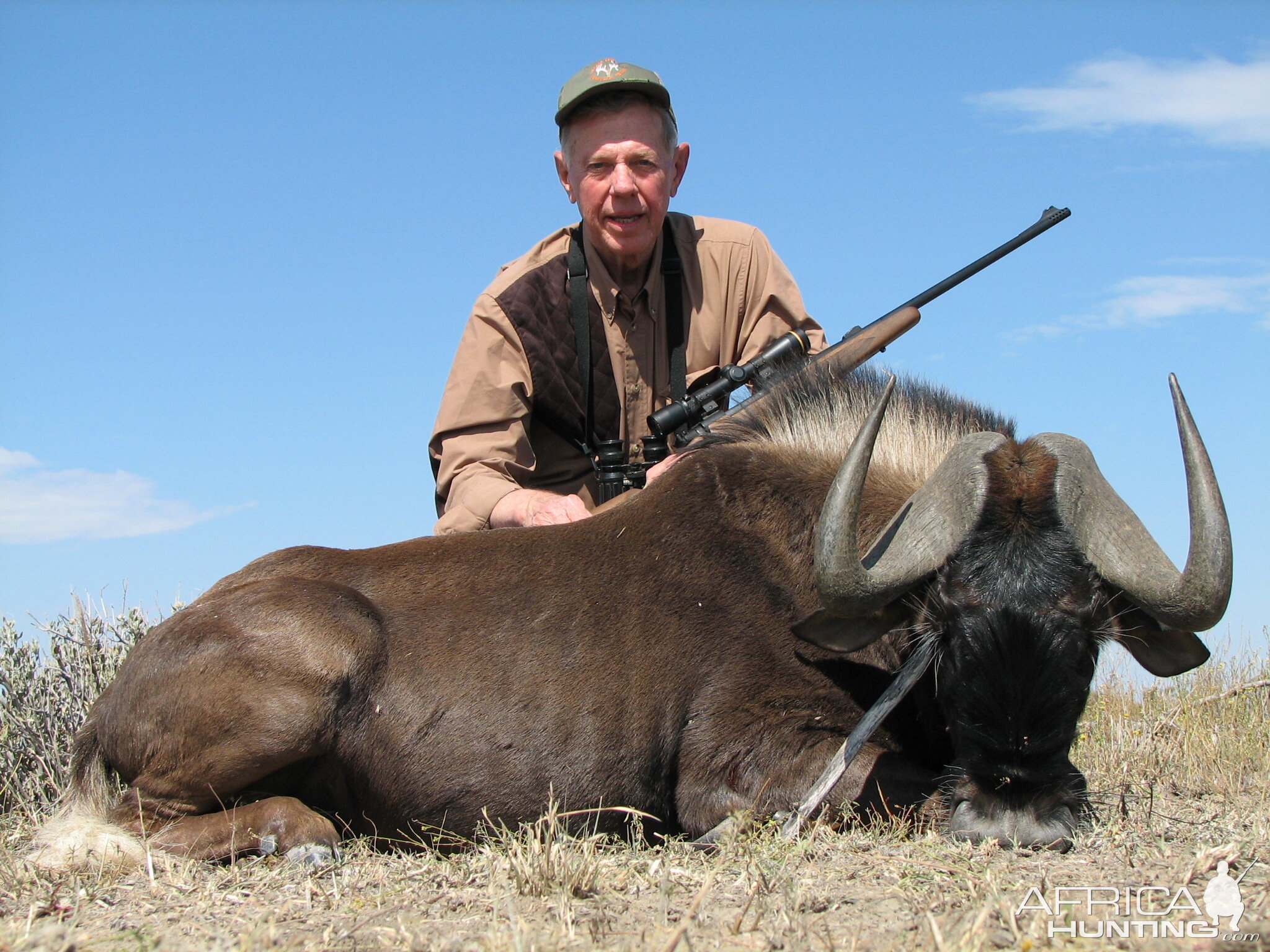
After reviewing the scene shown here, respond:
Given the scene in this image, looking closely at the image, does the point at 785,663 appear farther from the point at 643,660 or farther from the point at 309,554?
the point at 309,554

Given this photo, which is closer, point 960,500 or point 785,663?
point 960,500

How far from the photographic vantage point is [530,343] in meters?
6.09

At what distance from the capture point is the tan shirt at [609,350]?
606cm

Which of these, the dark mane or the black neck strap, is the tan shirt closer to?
the black neck strap

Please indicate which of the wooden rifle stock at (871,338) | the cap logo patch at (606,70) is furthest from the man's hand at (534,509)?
the cap logo patch at (606,70)

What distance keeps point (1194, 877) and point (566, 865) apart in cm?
163

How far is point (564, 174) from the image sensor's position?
6590 mm

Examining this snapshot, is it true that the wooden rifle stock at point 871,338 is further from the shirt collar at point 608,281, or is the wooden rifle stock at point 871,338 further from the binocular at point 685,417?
the shirt collar at point 608,281

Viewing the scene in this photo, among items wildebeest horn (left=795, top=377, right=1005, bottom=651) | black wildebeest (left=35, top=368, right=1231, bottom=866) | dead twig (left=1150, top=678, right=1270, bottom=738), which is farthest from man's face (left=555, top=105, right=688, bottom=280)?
dead twig (left=1150, top=678, right=1270, bottom=738)

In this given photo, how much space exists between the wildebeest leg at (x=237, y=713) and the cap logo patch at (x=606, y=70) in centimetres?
316

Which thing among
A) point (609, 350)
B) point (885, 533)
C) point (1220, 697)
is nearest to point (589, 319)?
point (609, 350)

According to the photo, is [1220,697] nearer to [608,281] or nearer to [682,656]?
[682,656]

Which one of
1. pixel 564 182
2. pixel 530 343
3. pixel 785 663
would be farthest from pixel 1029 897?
pixel 564 182

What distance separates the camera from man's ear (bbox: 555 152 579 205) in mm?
6488
